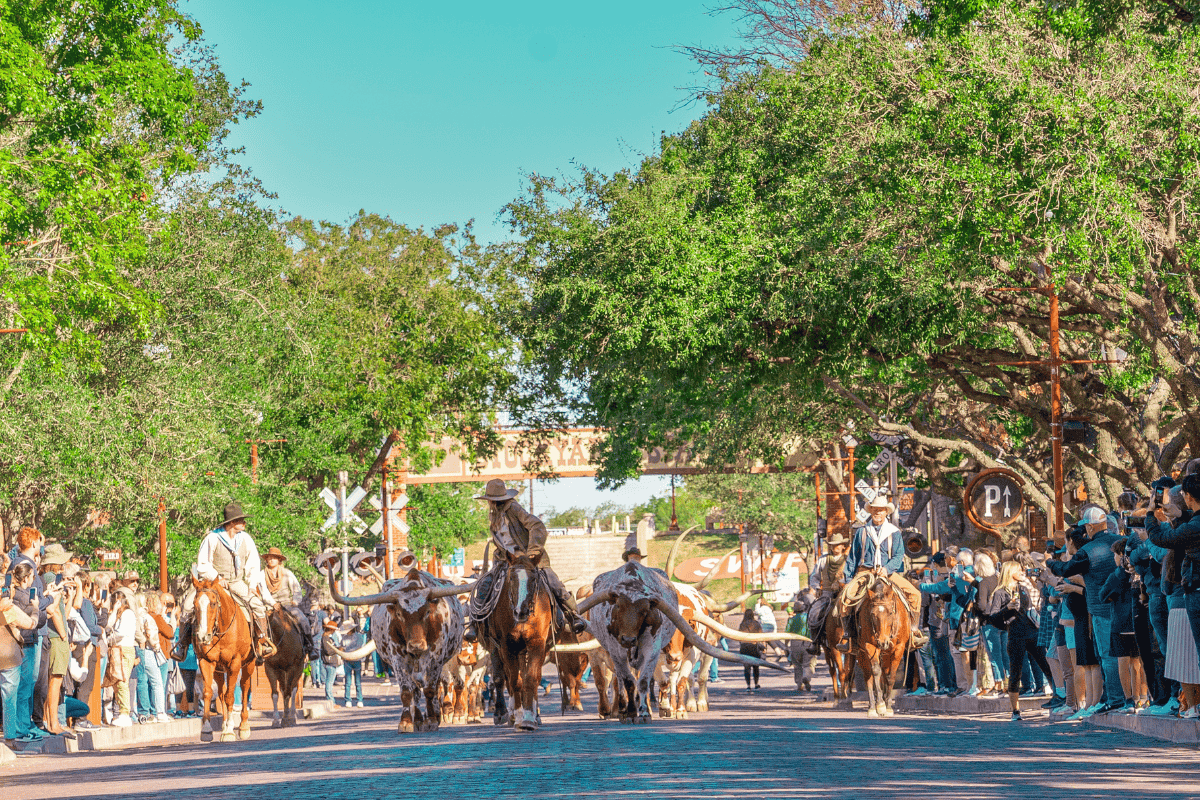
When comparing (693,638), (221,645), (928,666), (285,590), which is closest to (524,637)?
(693,638)

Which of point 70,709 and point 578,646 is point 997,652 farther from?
point 70,709

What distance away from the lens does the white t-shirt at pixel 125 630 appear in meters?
20.0

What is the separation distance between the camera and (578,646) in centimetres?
1678

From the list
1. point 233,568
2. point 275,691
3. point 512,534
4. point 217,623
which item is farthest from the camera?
point 275,691

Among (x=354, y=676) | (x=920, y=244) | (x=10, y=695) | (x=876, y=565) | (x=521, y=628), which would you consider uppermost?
(x=920, y=244)

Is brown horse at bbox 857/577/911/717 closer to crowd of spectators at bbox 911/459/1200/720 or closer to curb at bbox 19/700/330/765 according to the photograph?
crowd of spectators at bbox 911/459/1200/720

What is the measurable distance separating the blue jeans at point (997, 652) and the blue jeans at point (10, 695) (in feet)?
37.0

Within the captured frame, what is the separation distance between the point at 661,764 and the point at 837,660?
11814 mm

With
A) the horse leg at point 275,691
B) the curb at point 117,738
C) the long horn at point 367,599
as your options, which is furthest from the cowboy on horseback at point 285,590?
the long horn at point 367,599

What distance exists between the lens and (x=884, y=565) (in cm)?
1853

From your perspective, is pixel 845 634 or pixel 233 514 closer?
pixel 233 514

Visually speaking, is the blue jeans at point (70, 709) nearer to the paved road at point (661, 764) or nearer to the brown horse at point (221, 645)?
the paved road at point (661, 764)

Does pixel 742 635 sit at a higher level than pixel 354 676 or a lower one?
higher

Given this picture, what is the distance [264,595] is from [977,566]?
27.4ft
